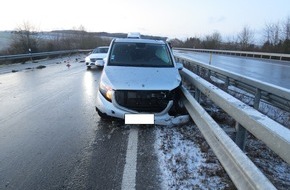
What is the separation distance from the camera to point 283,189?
3.57 metres

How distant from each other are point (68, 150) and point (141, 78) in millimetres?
2191

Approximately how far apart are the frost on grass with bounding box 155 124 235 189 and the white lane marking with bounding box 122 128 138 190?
0.37 metres

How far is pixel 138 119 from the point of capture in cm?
591

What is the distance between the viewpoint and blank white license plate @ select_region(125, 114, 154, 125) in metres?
5.88

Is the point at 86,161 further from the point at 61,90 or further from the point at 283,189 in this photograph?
the point at 61,90

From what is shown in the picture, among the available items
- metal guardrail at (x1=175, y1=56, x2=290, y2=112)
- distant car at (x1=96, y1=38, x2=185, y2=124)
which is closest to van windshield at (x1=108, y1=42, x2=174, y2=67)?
distant car at (x1=96, y1=38, x2=185, y2=124)

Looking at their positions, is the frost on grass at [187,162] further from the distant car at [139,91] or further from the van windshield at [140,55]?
the van windshield at [140,55]

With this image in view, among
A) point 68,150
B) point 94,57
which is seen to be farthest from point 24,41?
point 68,150

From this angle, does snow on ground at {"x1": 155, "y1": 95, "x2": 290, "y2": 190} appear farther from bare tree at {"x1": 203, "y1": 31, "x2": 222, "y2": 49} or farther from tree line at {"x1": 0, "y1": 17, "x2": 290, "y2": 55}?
bare tree at {"x1": 203, "y1": 31, "x2": 222, "y2": 49}

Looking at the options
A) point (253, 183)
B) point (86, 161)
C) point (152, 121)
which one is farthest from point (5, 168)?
point (253, 183)

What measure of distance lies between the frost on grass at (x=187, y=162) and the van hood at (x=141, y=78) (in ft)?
3.04

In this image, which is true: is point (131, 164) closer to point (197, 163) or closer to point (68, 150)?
point (197, 163)

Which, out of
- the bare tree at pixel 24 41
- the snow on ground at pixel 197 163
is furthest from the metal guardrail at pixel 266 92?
the bare tree at pixel 24 41

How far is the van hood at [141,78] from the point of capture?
6113mm
